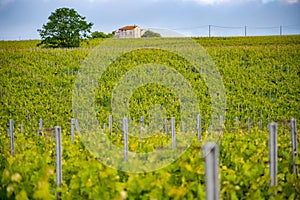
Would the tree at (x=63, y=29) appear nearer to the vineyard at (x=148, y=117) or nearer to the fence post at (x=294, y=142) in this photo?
the vineyard at (x=148, y=117)

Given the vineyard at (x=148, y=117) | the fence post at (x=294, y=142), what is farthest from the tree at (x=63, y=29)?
the fence post at (x=294, y=142)

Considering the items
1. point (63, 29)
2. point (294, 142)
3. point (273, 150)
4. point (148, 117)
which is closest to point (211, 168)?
point (273, 150)

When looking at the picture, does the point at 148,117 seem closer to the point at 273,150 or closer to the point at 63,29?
the point at 273,150

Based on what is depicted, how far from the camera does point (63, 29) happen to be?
4056 cm

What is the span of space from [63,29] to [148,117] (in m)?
25.1

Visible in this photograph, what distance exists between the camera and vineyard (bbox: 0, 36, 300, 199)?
18.0 ft

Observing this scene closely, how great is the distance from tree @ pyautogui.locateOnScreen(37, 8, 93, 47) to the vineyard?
11576mm

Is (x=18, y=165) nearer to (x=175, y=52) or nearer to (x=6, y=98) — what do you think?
(x=6, y=98)

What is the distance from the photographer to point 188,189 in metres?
4.72

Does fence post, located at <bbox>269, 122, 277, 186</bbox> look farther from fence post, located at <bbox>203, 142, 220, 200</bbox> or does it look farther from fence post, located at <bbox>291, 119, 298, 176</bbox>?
fence post, located at <bbox>203, 142, 220, 200</bbox>

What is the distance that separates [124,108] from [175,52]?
999 centimetres

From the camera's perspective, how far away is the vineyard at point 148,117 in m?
5.48

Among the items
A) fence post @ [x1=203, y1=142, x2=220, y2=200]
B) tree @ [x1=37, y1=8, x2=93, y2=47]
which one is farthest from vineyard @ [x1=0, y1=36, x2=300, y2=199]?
tree @ [x1=37, y1=8, x2=93, y2=47]

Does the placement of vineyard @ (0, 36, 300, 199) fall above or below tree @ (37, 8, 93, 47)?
below
